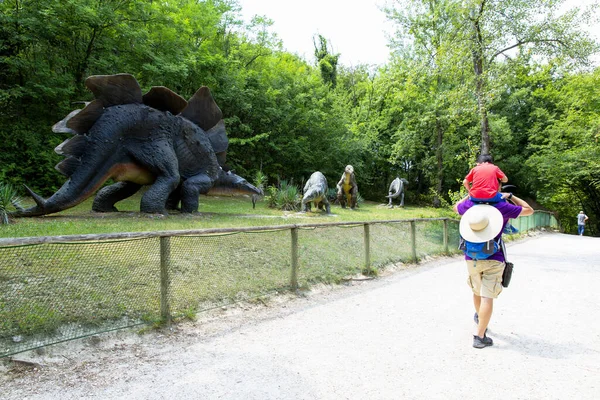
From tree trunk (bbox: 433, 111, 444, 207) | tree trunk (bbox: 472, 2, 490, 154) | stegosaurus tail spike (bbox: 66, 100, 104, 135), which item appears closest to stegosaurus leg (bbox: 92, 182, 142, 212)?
stegosaurus tail spike (bbox: 66, 100, 104, 135)

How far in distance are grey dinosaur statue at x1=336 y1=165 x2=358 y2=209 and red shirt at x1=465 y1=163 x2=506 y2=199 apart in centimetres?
1257

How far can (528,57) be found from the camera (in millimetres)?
13203

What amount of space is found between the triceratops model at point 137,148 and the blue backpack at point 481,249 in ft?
21.1

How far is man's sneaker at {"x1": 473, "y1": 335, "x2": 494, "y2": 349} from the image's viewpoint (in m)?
3.34

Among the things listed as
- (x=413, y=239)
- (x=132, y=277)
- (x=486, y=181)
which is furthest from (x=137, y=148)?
(x=486, y=181)

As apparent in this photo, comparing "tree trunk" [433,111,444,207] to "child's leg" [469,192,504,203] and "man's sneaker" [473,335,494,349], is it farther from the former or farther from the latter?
"man's sneaker" [473,335,494,349]

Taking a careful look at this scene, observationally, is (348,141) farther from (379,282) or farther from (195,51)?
(379,282)

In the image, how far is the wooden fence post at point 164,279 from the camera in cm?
372

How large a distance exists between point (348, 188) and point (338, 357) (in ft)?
44.6

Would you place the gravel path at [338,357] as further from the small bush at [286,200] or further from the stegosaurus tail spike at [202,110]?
the small bush at [286,200]

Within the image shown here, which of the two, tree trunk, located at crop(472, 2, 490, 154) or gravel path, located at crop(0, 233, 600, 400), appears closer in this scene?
gravel path, located at crop(0, 233, 600, 400)

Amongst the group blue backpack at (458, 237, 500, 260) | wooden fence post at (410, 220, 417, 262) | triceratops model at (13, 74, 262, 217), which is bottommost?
wooden fence post at (410, 220, 417, 262)

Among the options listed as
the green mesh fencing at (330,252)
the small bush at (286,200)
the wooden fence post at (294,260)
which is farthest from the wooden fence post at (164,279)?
the small bush at (286,200)

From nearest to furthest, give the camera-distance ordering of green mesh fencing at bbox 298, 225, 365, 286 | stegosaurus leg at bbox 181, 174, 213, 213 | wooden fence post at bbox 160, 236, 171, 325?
wooden fence post at bbox 160, 236, 171, 325 < green mesh fencing at bbox 298, 225, 365, 286 < stegosaurus leg at bbox 181, 174, 213, 213
